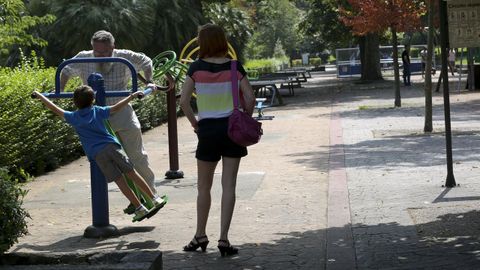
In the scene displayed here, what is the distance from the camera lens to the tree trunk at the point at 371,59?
44.6 meters

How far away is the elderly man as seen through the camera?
8311 mm

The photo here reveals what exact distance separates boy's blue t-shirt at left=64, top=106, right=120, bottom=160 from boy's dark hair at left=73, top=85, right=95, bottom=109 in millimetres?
42

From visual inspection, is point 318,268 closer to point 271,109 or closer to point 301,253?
point 301,253

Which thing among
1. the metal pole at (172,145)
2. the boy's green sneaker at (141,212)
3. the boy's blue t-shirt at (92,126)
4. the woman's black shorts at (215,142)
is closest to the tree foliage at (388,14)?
the metal pole at (172,145)

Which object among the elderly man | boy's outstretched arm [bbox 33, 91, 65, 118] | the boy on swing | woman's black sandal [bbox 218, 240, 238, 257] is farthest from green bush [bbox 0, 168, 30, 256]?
the elderly man

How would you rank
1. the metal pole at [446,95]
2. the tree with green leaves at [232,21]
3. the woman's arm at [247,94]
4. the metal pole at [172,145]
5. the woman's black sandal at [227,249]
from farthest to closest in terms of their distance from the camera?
the tree with green leaves at [232,21] < the metal pole at [172,145] < the metal pole at [446,95] < the woman's arm at [247,94] < the woman's black sandal at [227,249]

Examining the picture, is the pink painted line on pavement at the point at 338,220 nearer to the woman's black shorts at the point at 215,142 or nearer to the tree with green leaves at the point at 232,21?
the woman's black shorts at the point at 215,142

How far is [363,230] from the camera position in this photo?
7.79 m

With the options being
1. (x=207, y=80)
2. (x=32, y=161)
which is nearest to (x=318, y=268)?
(x=207, y=80)

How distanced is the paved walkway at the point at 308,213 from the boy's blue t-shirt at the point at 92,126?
82 cm

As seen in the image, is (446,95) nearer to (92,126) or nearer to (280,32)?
(92,126)

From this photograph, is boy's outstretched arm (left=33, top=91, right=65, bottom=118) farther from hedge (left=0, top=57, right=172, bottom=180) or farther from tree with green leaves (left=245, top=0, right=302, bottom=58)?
tree with green leaves (left=245, top=0, right=302, bottom=58)

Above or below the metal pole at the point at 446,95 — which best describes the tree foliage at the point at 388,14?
above

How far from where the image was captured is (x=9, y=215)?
5637 millimetres
